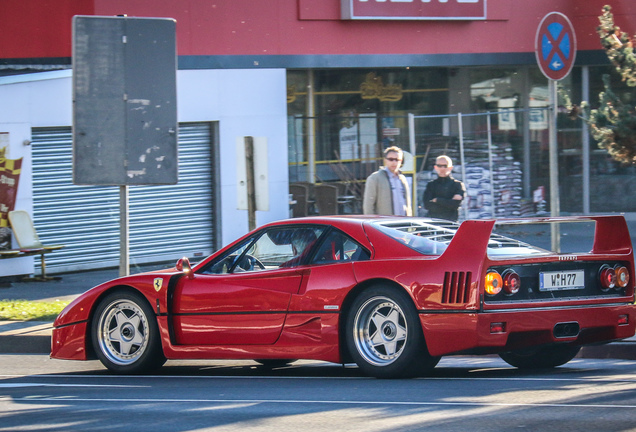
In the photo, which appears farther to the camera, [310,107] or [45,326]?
[310,107]

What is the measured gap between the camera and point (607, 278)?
748cm

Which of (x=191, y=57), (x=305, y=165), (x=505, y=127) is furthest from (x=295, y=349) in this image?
(x=505, y=127)

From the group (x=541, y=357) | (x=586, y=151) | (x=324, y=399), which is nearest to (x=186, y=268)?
(x=324, y=399)

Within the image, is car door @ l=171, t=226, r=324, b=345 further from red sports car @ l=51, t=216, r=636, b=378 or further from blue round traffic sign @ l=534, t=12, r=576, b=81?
blue round traffic sign @ l=534, t=12, r=576, b=81

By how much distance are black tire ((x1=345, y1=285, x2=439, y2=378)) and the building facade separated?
29.7ft

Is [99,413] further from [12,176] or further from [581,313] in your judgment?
[12,176]

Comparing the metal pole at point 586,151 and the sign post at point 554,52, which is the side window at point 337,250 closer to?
the sign post at point 554,52

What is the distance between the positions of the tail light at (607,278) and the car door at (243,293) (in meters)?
2.09

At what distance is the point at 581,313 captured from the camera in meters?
7.25

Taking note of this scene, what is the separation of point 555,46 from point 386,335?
480 cm

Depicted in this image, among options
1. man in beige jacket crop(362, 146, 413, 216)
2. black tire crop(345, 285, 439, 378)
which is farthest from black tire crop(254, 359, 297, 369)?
man in beige jacket crop(362, 146, 413, 216)

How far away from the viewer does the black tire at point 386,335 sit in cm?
707

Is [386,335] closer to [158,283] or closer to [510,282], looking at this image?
[510,282]

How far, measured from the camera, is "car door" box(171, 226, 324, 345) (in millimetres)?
7695
